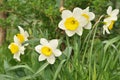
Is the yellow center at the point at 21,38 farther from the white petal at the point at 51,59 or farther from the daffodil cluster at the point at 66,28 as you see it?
the white petal at the point at 51,59

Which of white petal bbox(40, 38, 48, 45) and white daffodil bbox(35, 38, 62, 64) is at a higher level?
white petal bbox(40, 38, 48, 45)

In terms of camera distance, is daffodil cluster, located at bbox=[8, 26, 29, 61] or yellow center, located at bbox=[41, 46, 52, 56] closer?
yellow center, located at bbox=[41, 46, 52, 56]

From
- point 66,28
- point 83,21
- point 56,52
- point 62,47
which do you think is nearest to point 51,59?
point 56,52

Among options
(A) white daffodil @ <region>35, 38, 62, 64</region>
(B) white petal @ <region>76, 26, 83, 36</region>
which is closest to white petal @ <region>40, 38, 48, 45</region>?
(A) white daffodil @ <region>35, 38, 62, 64</region>

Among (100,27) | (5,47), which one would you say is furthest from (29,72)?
(5,47)

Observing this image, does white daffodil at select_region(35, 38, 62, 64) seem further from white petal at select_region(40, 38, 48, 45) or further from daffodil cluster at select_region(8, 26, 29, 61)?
daffodil cluster at select_region(8, 26, 29, 61)

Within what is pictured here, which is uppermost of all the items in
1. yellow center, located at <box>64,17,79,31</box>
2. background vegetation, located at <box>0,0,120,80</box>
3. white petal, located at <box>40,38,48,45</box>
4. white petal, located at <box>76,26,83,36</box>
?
yellow center, located at <box>64,17,79,31</box>

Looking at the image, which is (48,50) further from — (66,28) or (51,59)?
(66,28)

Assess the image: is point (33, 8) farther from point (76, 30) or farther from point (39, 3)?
point (76, 30)
